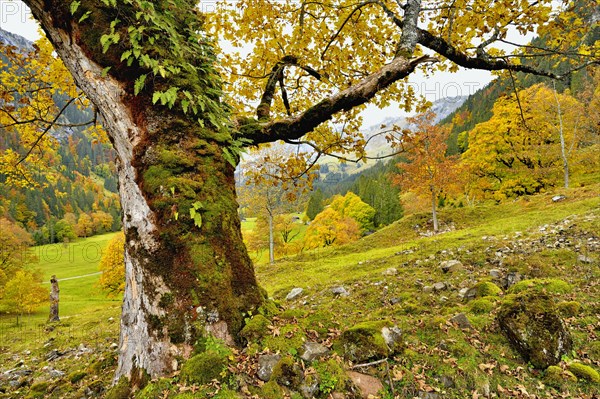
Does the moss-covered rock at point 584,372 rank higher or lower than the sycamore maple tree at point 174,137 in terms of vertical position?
lower

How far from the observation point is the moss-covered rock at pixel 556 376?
3969mm

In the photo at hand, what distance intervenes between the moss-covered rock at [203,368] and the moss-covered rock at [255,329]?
1.32 ft

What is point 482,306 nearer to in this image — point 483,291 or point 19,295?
point 483,291

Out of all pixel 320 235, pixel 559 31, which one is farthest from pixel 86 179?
pixel 559 31

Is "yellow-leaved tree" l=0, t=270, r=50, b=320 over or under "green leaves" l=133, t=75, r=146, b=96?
under

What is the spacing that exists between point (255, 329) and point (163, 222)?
179 centimetres

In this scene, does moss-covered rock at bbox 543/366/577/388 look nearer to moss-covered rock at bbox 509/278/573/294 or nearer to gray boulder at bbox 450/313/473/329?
gray boulder at bbox 450/313/473/329

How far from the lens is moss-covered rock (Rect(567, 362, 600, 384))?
3.98 m

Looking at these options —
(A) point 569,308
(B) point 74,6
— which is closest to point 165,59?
(B) point 74,6

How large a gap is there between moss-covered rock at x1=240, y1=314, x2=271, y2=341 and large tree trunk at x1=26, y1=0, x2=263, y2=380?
0.15 meters

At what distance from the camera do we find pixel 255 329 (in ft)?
12.0

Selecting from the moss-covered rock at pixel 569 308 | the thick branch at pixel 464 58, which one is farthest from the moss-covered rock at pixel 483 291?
the thick branch at pixel 464 58

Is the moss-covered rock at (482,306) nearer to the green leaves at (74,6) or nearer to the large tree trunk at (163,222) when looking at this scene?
the large tree trunk at (163,222)

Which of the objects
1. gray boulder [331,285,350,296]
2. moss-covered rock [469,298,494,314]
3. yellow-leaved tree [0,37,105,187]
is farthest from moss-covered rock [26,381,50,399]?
moss-covered rock [469,298,494,314]
